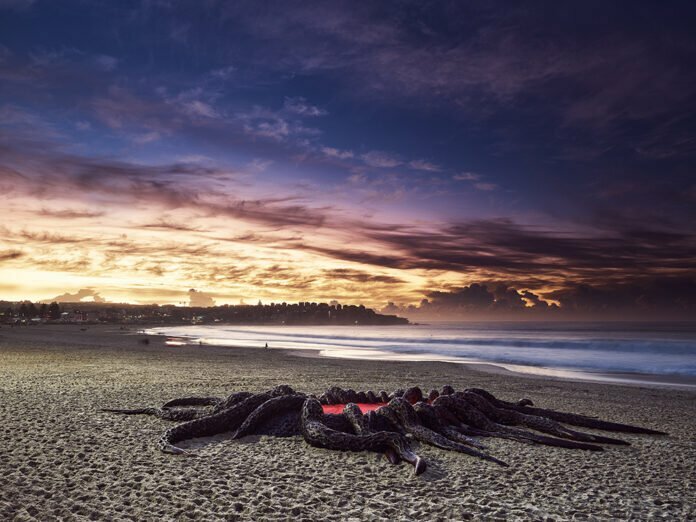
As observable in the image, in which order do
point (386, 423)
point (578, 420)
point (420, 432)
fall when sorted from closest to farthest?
point (420, 432) < point (386, 423) < point (578, 420)

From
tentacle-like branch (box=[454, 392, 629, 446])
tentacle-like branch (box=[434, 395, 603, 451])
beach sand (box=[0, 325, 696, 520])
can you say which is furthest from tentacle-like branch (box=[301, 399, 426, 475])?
tentacle-like branch (box=[454, 392, 629, 446])

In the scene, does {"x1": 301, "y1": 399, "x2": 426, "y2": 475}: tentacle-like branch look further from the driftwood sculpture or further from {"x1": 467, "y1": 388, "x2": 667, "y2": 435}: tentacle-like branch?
{"x1": 467, "y1": 388, "x2": 667, "y2": 435}: tentacle-like branch

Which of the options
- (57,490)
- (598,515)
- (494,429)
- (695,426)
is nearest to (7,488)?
(57,490)

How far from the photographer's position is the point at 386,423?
7039 millimetres

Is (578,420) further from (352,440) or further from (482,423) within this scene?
(352,440)

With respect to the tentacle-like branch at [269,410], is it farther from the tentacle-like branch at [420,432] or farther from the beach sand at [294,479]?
the tentacle-like branch at [420,432]

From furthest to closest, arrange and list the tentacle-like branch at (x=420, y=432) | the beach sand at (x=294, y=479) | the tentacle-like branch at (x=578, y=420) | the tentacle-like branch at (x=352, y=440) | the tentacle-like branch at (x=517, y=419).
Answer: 1. the tentacle-like branch at (x=578, y=420)
2. the tentacle-like branch at (x=517, y=419)
3. the tentacle-like branch at (x=420, y=432)
4. the tentacle-like branch at (x=352, y=440)
5. the beach sand at (x=294, y=479)

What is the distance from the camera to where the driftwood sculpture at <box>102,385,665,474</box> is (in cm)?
636

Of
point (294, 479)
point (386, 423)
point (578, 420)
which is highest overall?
point (386, 423)

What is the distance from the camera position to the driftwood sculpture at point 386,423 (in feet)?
20.9

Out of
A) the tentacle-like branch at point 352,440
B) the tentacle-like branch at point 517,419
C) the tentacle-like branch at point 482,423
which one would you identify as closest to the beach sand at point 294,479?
the tentacle-like branch at point 352,440

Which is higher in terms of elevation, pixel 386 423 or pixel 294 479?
pixel 386 423

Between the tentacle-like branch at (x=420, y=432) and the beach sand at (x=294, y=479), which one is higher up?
the tentacle-like branch at (x=420, y=432)

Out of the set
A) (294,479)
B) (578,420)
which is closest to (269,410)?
(294,479)
